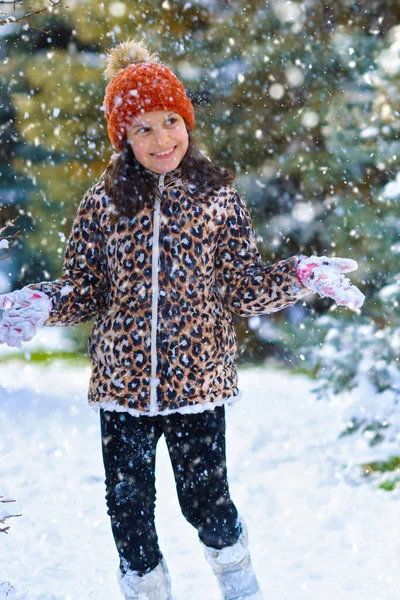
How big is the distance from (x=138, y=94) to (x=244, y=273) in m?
0.74

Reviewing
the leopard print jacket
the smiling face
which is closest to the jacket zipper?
the leopard print jacket

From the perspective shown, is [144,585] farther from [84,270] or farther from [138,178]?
[138,178]

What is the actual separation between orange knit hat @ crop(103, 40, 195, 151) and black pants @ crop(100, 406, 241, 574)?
3.44 feet

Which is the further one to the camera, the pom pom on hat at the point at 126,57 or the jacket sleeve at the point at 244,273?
the pom pom on hat at the point at 126,57

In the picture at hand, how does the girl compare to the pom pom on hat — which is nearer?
the girl

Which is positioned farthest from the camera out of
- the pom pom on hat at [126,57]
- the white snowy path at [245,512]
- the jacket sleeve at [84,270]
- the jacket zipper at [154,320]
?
the white snowy path at [245,512]

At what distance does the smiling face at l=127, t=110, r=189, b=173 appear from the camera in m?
2.59

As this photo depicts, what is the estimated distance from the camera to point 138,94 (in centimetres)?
258

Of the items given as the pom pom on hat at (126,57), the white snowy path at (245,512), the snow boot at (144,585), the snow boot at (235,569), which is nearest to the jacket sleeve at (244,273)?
the pom pom on hat at (126,57)

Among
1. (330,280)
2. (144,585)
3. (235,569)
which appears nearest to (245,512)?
(235,569)

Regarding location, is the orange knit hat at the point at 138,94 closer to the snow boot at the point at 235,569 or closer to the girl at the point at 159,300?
the girl at the point at 159,300

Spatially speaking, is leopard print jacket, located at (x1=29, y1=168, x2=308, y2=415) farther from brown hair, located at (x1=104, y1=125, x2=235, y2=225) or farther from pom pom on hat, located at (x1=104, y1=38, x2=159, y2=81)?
pom pom on hat, located at (x1=104, y1=38, x2=159, y2=81)

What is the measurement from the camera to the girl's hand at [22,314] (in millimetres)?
2336

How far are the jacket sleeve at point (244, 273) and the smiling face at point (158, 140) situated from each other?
0.26 m
